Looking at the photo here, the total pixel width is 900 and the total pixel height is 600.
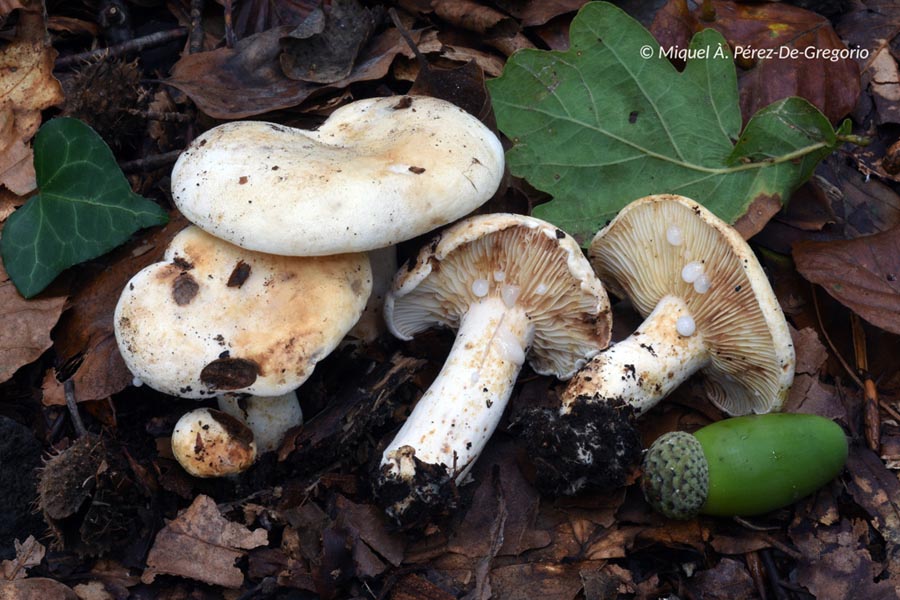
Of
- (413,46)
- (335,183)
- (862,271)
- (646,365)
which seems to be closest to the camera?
(335,183)

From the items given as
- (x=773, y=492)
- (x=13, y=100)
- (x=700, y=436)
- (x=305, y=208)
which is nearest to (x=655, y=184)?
(x=700, y=436)

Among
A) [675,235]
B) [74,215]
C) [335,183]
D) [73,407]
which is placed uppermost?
[335,183]

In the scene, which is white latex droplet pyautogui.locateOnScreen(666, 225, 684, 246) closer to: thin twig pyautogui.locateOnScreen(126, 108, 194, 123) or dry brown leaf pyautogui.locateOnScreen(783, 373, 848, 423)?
dry brown leaf pyautogui.locateOnScreen(783, 373, 848, 423)

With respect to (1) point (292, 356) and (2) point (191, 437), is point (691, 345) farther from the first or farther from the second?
(2) point (191, 437)

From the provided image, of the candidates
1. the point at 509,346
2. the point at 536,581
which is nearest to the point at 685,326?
the point at 509,346

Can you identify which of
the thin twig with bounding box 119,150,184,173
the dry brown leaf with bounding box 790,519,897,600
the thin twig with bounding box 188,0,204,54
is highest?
the thin twig with bounding box 188,0,204,54

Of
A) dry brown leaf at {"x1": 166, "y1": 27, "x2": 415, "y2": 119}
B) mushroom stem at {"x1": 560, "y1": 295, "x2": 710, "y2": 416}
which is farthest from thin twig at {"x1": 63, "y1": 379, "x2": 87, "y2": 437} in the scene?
mushroom stem at {"x1": 560, "y1": 295, "x2": 710, "y2": 416}

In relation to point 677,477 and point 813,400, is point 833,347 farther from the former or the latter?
point 677,477
